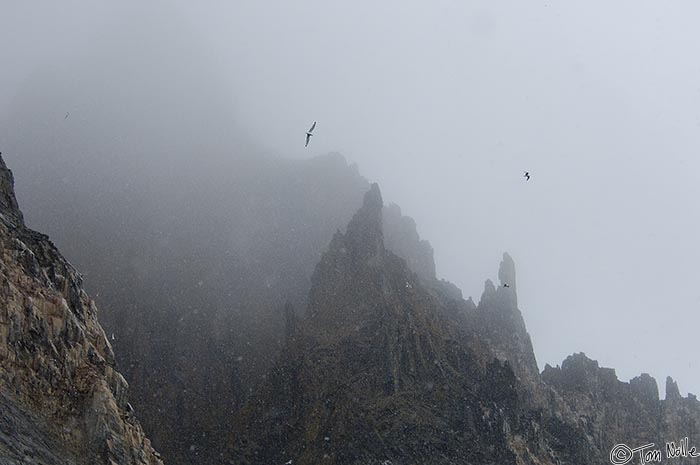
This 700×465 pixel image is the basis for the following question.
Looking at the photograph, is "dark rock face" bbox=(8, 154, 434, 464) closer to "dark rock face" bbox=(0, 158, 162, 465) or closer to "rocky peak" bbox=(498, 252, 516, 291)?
"rocky peak" bbox=(498, 252, 516, 291)

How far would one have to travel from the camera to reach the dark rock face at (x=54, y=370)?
31.3m

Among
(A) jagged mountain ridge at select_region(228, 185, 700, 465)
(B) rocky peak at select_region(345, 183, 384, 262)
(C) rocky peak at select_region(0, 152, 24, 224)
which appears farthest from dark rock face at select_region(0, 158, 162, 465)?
(B) rocky peak at select_region(345, 183, 384, 262)

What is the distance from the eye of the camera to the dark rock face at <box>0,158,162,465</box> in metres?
31.3

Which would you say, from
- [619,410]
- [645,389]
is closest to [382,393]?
[619,410]

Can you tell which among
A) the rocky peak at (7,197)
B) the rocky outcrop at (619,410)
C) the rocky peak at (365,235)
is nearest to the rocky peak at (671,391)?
the rocky outcrop at (619,410)

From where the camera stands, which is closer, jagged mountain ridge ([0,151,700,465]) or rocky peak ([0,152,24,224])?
rocky peak ([0,152,24,224])

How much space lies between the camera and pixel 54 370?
34.5 m

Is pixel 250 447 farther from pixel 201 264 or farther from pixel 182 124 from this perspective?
pixel 182 124

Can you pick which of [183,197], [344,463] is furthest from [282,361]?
[183,197]

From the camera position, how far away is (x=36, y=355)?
33594 mm

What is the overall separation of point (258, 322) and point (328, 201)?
49.8 m

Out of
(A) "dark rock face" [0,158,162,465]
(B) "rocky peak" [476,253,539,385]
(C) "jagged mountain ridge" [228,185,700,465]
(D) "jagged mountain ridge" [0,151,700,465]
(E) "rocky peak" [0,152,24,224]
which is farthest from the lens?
(B) "rocky peak" [476,253,539,385]

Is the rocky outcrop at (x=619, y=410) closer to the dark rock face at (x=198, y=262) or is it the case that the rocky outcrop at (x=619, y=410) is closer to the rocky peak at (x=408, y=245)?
the rocky peak at (x=408, y=245)

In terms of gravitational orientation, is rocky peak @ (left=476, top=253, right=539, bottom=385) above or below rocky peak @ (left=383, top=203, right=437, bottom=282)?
below
